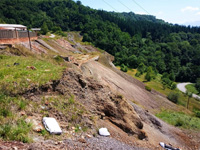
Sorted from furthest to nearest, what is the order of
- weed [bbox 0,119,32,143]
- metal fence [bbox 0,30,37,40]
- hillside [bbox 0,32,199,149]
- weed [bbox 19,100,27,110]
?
metal fence [bbox 0,30,37,40], weed [bbox 19,100,27,110], hillside [bbox 0,32,199,149], weed [bbox 0,119,32,143]

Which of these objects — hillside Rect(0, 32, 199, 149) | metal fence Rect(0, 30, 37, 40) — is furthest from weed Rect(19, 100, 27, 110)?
metal fence Rect(0, 30, 37, 40)

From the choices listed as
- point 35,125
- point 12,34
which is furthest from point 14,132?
point 12,34

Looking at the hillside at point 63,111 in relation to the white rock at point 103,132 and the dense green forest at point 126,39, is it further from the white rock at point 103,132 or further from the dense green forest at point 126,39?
the dense green forest at point 126,39

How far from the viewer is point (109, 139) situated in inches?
379

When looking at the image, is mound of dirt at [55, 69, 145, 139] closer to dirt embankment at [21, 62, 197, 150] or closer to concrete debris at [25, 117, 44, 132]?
dirt embankment at [21, 62, 197, 150]

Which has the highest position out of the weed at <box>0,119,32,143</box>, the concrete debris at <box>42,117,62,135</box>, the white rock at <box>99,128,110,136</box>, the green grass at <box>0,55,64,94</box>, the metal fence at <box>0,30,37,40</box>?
the metal fence at <box>0,30,37,40</box>

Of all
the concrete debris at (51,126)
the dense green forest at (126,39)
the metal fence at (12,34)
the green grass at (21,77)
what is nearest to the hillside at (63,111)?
the green grass at (21,77)

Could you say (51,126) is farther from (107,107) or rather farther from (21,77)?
(107,107)

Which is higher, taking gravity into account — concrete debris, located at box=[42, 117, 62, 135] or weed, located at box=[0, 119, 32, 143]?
weed, located at box=[0, 119, 32, 143]

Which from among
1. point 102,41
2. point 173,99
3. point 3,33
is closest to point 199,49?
point 102,41

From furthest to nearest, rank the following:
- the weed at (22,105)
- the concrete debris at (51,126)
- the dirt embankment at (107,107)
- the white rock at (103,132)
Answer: the dirt embankment at (107,107) < the white rock at (103,132) < the weed at (22,105) < the concrete debris at (51,126)

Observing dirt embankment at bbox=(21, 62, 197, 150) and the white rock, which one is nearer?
the white rock

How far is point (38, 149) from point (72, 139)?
217 cm

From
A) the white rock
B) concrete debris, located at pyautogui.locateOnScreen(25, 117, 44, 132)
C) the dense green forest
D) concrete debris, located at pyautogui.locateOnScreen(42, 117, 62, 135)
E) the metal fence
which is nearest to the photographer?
concrete debris, located at pyautogui.locateOnScreen(25, 117, 44, 132)
